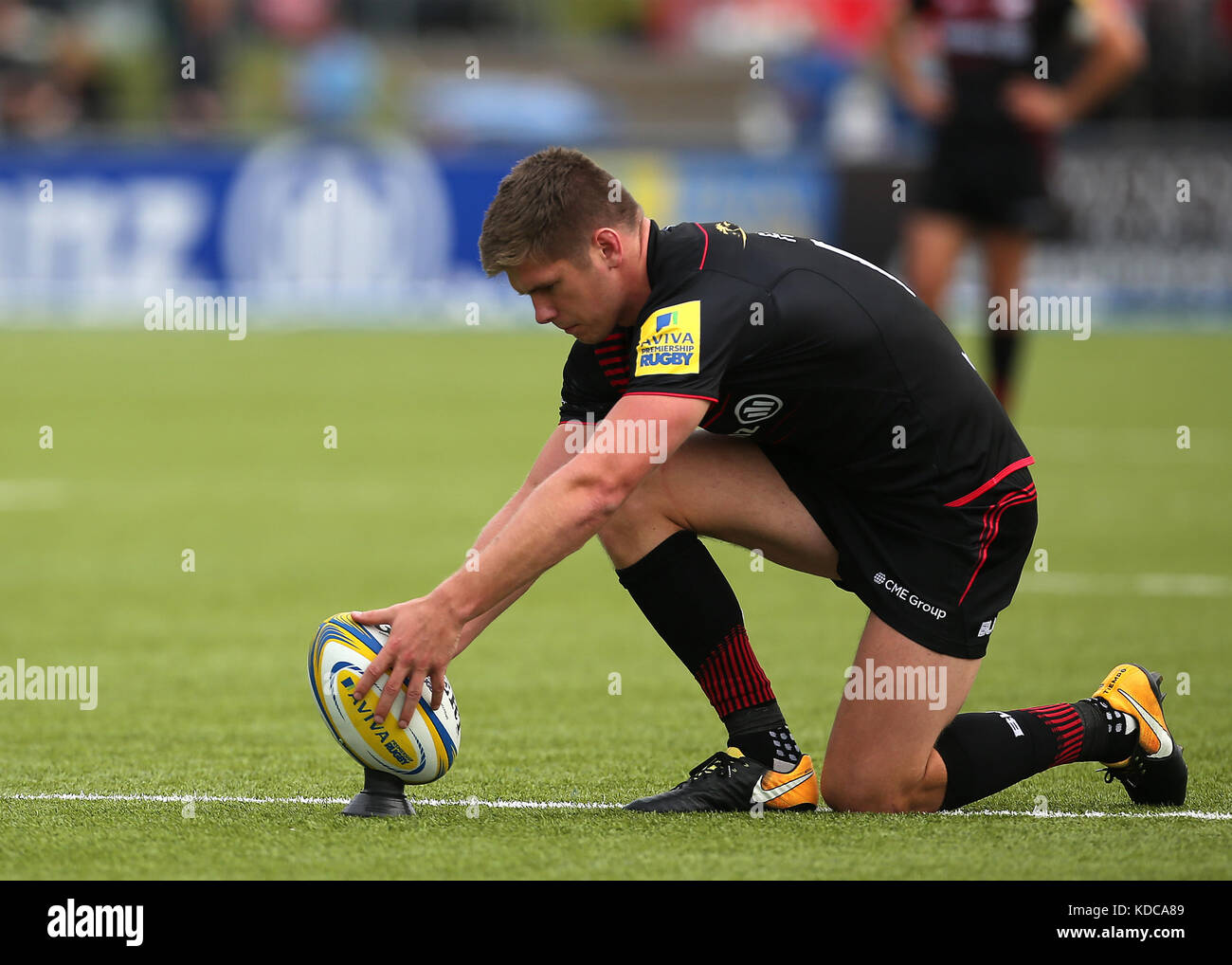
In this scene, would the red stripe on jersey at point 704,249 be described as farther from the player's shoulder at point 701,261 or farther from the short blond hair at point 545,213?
the short blond hair at point 545,213

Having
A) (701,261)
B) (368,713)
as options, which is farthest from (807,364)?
(368,713)

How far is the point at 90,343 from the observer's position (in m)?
18.6

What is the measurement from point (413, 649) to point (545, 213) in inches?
36.2

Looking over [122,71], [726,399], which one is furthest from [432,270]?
[726,399]

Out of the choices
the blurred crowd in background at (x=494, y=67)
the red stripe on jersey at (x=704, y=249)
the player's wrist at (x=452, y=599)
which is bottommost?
the player's wrist at (x=452, y=599)

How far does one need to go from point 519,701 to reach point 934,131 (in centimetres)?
531

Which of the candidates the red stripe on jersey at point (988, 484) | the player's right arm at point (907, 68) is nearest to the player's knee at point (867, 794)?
the red stripe on jersey at point (988, 484)

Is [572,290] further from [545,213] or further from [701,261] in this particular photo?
[701,261]

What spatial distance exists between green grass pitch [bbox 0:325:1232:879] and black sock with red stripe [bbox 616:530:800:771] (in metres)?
0.24

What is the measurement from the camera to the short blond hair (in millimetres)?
3904

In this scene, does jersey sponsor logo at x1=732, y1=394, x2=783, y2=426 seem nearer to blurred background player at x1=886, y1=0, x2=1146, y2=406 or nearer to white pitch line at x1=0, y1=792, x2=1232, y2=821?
white pitch line at x1=0, y1=792, x2=1232, y2=821

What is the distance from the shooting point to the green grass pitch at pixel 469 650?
3938 mm

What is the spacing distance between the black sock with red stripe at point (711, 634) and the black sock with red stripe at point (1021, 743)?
1.22ft
